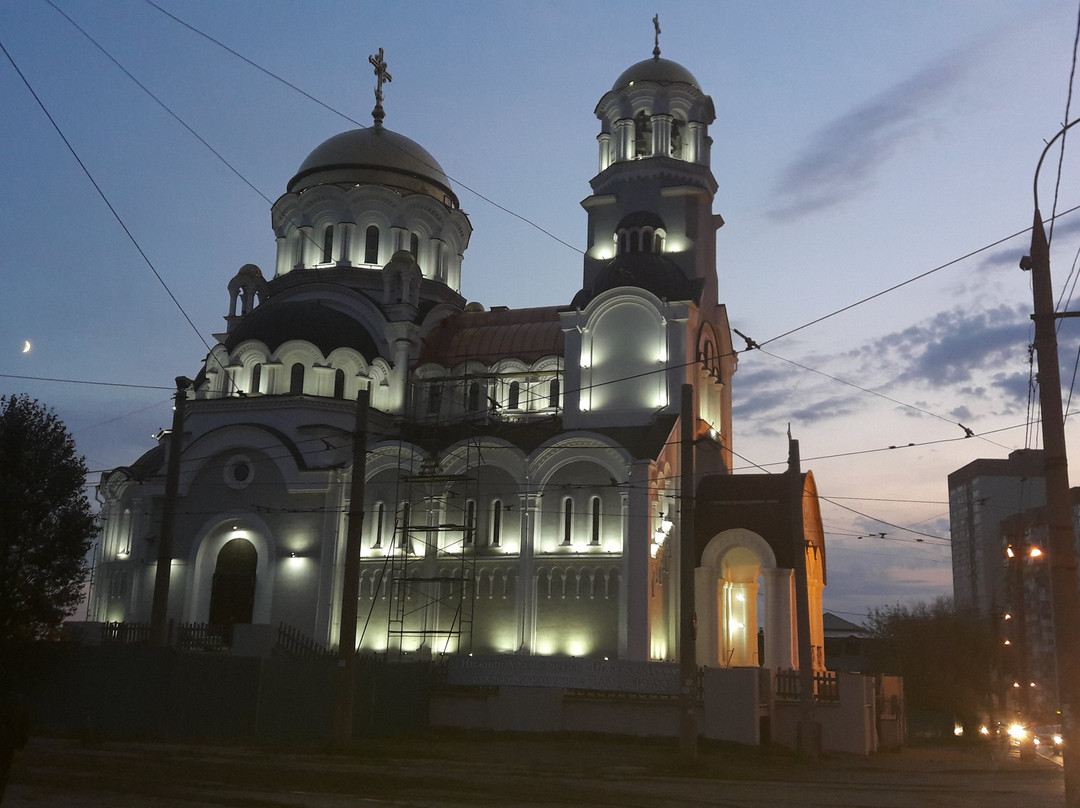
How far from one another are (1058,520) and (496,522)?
929 inches

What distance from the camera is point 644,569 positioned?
3156 centimetres

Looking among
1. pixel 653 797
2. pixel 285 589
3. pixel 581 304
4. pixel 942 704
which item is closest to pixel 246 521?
pixel 285 589

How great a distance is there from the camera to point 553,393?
37812mm

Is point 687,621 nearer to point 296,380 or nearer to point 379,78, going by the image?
point 296,380

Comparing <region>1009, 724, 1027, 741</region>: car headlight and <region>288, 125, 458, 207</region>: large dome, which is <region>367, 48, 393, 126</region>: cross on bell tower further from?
<region>1009, 724, 1027, 741</region>: car headlight

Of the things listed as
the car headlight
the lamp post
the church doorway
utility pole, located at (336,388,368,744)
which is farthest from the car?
the lamp post

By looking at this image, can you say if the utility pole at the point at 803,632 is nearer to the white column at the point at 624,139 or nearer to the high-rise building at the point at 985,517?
the white column at the point at 624,139

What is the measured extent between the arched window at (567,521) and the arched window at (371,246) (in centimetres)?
1446

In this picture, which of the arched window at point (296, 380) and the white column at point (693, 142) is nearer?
the arched window at point (296, 380)

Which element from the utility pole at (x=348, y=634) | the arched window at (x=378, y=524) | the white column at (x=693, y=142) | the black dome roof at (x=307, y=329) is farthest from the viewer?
the white column at (x=693, y=142)

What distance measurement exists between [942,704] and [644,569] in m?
29.0

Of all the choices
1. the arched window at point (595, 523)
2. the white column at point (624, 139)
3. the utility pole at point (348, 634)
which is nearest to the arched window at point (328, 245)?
the white column at point (624, 139)

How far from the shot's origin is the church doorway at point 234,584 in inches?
1409

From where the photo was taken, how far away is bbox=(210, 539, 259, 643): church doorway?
3578 centimetres
